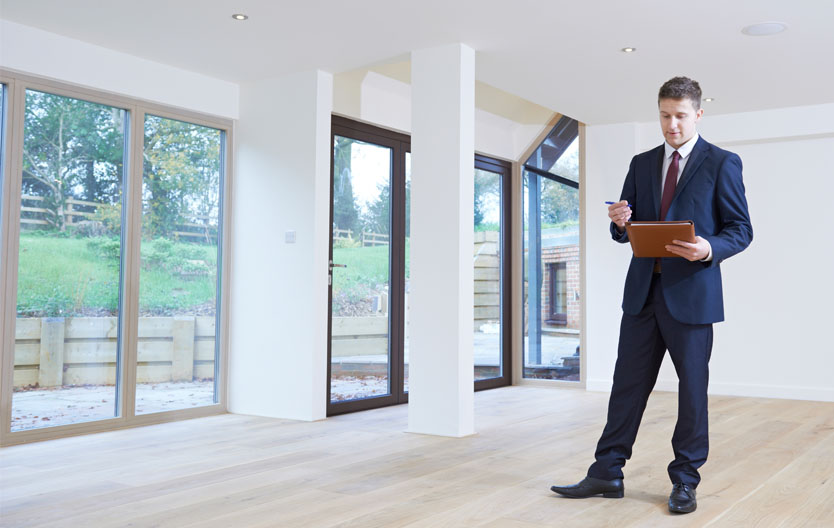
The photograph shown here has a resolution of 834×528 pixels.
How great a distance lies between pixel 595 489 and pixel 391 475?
0.91 m

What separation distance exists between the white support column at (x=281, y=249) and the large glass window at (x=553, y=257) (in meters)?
2.59

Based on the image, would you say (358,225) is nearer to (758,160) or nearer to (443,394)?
(443,394)

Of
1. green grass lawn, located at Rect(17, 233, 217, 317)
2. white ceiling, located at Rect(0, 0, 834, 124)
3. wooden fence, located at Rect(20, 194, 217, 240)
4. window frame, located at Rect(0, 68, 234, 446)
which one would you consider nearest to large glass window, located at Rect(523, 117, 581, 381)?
white ceiling, located at Rect(0, 0, 834, 124)

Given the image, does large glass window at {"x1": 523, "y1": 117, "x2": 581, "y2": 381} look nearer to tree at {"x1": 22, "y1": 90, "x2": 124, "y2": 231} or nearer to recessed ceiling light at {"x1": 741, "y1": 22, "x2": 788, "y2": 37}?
recessed ceiling light at {"x1": 741, "y1": 22, "x2": 788, "y2": 37}

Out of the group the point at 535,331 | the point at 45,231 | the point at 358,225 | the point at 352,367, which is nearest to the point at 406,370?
the point at 352,367

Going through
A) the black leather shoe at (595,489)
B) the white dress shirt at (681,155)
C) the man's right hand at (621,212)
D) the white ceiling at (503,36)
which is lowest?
the black leather shoe at (595,489)

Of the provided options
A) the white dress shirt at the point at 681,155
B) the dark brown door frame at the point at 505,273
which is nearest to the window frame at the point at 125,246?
the dark brown door frame at the point at 505,273

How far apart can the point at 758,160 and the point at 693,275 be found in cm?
423

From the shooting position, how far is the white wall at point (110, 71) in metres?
4.13

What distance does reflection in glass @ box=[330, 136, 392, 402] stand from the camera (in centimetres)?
528

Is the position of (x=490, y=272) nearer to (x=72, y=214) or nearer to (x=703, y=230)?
(x=72, y=214)

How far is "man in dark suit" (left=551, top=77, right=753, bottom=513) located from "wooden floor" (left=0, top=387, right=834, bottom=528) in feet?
0.77

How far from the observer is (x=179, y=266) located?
501cm

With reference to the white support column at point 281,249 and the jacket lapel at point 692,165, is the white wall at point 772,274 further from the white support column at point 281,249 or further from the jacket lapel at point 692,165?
the jacket lapel at point 692,165
